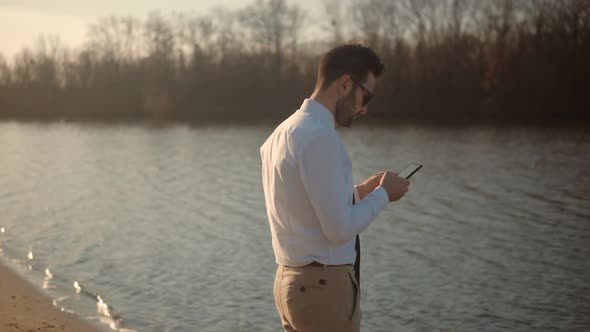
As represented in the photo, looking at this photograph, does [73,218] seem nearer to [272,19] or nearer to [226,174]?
[226,174]

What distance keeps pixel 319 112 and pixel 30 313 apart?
749 cm

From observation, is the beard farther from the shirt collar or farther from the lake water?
the lake water

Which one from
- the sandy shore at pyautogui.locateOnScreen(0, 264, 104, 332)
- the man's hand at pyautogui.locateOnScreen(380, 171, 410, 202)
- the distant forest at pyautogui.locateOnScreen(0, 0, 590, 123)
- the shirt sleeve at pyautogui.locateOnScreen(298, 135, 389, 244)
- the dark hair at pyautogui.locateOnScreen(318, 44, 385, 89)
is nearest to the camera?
the shirt sleeve at pyautogui.locateOnScreen(298, 135, 389, 244)

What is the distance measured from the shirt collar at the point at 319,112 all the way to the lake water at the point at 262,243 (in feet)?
22.2

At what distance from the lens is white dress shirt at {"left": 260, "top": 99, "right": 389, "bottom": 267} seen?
3.09 metres

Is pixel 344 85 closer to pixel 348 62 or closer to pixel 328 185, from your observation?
pixel 348 62

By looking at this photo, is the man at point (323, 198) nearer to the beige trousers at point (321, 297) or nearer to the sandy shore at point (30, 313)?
the beige trousers at point (321, 297)

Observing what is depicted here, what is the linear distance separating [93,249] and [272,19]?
76.4 meters

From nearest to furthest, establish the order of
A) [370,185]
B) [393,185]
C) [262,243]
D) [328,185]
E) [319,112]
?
[328,185] → [319,112] → [393,185] → [370,185] → [262,243]

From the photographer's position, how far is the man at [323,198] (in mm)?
3104

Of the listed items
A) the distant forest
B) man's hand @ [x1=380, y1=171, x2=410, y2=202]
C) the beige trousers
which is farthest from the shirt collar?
the distant forest

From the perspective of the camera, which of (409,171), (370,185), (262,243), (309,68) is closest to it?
(370,185)

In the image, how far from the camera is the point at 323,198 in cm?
310

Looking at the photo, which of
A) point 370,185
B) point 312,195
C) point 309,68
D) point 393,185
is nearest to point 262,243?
point 370,185
